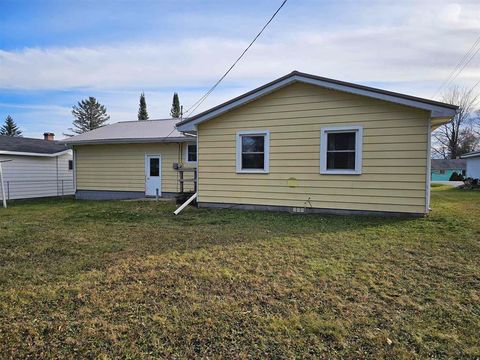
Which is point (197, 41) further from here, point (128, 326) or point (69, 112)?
point (69, 112)

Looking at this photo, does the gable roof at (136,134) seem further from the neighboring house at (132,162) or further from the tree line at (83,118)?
the tree line at (83,118)

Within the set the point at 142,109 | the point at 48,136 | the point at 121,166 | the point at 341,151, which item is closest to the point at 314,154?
the point at 341,151

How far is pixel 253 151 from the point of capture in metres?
9.37

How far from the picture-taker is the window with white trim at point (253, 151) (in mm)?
9133

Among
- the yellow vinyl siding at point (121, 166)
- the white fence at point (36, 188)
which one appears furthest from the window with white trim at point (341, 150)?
the white fence at point (36, 188)

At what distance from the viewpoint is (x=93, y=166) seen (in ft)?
49.5

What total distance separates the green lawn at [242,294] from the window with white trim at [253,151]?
3.25 metres

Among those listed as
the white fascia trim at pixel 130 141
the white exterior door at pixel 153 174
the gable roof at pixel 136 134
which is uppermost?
the gable roof at pixel 136 134

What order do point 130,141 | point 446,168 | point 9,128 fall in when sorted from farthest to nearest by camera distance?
point 9,128, point 446,168, point 130,141

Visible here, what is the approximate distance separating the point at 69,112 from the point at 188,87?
143 ft

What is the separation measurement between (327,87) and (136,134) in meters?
9.70

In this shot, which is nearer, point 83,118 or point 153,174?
point 153,174

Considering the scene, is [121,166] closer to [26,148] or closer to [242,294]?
[26,148]

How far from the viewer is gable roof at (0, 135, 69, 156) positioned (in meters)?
15.0
